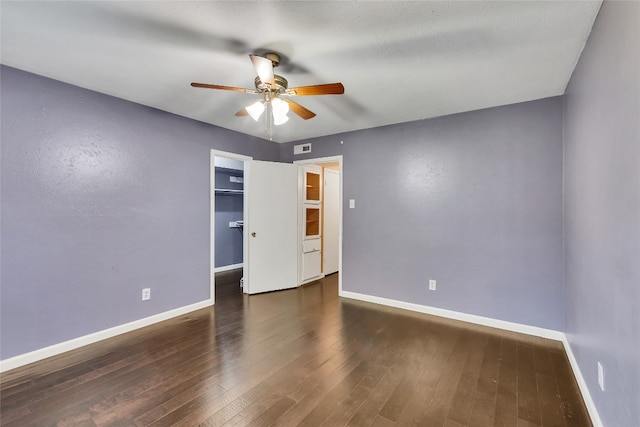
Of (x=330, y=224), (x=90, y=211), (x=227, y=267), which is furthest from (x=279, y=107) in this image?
(x=227, y=267)

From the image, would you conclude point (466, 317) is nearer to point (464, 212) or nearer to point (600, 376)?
point (464, 212)

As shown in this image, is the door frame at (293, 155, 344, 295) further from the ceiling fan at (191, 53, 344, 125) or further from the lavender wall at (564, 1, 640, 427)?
the lavender wall at (564, 1, 640, 427)

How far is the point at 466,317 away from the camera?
127 inches

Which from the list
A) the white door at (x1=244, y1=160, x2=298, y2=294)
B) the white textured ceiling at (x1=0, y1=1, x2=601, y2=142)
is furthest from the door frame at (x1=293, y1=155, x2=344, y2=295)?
the white textured ceiling at (x1=0, y1=1, x2=601, y2=142)

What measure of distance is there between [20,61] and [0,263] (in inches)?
62.6

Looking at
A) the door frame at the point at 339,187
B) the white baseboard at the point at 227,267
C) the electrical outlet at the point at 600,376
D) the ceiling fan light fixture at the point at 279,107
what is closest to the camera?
the electrical outlet at the point at 600,376

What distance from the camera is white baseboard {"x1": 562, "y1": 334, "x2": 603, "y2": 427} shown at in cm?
164

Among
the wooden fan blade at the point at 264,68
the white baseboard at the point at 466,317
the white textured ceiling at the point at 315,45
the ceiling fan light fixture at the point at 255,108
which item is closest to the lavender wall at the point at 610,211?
the white textured ceiling at the point at 315,45

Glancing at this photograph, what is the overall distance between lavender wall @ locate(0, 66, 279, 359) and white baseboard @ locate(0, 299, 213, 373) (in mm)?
50

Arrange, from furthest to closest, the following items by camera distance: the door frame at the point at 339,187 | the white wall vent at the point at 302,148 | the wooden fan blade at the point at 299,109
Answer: the white wall vent at the point at 302,148 → the door frame at the point at 339,187 → the wooden fan blade at the point at 299,109

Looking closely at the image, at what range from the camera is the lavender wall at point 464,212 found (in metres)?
2.83

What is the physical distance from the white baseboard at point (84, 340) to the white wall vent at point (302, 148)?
272 centimetres

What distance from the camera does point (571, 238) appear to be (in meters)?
2.38

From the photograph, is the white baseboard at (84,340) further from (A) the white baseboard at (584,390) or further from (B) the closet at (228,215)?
(A) the white baseboard at (584,390)
